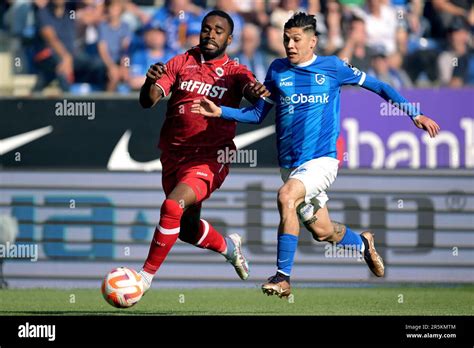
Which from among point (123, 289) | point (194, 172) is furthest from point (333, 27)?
point (123, 289)

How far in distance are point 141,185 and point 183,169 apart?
4986mm

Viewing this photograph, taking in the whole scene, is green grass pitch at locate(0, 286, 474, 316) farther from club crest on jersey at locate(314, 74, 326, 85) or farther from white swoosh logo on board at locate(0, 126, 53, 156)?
white swoosh logo on board at locate(0, 126, 53, 156)

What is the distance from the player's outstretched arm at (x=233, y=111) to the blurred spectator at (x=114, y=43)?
563 cm

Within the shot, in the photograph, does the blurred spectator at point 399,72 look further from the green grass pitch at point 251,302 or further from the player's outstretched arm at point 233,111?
the player's outstretched arm at point 233,111

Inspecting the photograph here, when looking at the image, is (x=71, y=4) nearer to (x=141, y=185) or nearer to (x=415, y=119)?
(x=141, y=185)

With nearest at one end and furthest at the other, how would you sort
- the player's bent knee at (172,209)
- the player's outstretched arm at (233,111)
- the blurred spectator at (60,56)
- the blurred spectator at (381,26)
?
the player's outstretched arm at (233,111) < the player's bent knee at (172,209) < the blurred spectator at (60,56) < the blurred spectator at (381,26)

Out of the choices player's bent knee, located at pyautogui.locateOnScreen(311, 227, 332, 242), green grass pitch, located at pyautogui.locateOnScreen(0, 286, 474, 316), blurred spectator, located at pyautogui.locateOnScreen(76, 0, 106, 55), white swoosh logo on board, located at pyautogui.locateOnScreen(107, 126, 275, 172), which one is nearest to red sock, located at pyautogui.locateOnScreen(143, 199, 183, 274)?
green grass pitch, located at pyautogui.locateOnScreen(0, 286, 474, 316)

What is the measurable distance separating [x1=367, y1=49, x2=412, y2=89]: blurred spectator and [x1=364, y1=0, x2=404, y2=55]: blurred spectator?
0.22 m

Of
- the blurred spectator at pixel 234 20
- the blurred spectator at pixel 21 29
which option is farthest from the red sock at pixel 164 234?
the blurred spectator at pixel 21 29

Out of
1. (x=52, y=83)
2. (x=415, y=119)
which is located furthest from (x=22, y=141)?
(x=415, y=119)

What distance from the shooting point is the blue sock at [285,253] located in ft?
32.5

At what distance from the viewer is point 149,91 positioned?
10047 millimetres

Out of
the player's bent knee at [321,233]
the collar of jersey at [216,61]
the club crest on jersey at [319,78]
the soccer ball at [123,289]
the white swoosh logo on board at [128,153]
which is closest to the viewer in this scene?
the soccer ball at [123,289]

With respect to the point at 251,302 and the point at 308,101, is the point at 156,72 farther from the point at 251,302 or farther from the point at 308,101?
the point at 251,302
